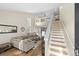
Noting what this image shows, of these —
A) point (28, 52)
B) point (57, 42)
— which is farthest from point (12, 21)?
point (57, 42)

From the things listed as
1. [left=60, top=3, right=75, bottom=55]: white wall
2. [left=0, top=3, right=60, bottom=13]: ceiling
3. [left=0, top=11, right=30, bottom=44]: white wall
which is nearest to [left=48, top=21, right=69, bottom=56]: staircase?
[left=60, top=3, right=75, bottom=55]: white wall

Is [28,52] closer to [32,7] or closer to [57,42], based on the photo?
[57,42]

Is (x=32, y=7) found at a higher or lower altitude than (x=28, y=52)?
higher

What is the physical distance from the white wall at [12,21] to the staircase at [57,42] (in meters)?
0.44

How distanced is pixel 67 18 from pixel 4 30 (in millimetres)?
1029

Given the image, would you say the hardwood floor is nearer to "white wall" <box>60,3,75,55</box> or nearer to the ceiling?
"white wall" <box>60,3,75,55</box>

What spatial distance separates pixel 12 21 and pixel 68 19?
2.99ft

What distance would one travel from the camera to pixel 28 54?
Answer: 59.2 inches

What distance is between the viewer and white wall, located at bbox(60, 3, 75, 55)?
150cm

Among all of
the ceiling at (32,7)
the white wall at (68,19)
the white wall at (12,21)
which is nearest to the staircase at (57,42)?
the white wall at (68,19)

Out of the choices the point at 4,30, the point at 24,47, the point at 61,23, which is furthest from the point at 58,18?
the point at 4,30

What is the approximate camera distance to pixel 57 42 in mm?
1529

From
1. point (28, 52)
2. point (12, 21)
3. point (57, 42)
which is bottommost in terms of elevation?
point (28, 52)

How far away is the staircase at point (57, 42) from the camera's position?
1502 millimetres
